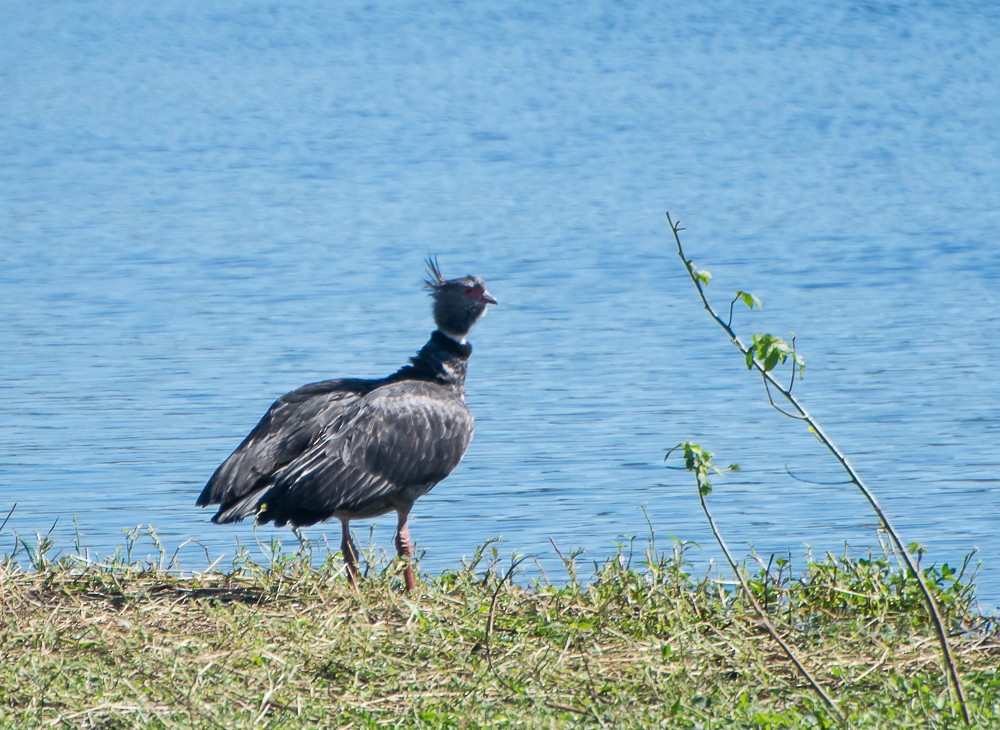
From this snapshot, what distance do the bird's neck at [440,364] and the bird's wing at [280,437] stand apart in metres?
0.39

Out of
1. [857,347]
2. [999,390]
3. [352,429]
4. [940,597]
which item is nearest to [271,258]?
[857,347]

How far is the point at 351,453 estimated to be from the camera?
6.97 m

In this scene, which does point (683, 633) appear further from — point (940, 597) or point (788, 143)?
point (788, 143)

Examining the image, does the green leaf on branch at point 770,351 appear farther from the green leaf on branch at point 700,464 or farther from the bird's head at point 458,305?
the bird's head at point 458,305

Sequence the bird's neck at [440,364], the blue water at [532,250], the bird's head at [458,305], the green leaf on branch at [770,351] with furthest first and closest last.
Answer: the blue water at [532,250], the bird's head at [458,305], the bird's neck at [440,364], the green leaf on branch at [770,351]

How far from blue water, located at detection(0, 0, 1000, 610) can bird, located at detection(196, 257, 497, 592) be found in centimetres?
74

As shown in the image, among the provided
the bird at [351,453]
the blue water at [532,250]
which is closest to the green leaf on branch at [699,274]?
the bird at [351,453]

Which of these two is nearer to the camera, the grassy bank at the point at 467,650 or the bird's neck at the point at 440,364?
the grassy bank at the point at 467,650

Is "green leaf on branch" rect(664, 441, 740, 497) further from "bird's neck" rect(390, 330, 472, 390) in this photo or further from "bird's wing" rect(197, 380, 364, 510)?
"bird's neck" rect(390, 330, 472, 390)

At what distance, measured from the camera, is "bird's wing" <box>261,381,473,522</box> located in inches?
263

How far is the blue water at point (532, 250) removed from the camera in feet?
30.2

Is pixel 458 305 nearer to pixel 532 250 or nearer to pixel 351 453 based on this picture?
pixel 351 453

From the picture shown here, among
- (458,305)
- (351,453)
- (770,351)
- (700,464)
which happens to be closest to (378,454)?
(351,453)

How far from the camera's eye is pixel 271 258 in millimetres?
15789
